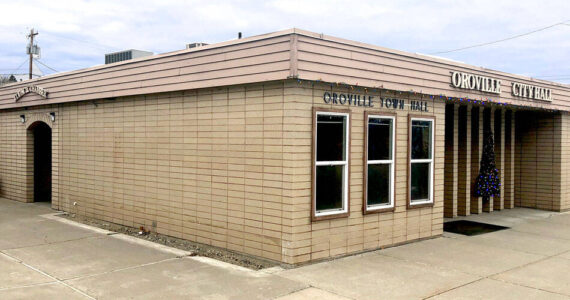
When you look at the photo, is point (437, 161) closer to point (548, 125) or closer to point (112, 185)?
point (548, 125)

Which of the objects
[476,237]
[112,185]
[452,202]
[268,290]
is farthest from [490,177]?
[112,185]

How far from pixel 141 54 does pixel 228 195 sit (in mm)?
5756

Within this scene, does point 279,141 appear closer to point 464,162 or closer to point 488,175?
point 464,162

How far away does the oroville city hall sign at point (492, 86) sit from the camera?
995 cm

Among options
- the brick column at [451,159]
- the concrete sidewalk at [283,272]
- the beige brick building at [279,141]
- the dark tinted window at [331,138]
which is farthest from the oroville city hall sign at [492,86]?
the dark tinted window at [331,138]

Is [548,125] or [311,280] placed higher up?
[548,125]

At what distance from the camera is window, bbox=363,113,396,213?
836cm

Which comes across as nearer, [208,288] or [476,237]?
[208,288]

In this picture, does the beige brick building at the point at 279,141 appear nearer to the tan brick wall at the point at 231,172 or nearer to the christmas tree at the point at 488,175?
the tan brick wall at the point at 231,172

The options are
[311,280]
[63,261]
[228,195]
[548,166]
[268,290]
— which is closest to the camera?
[268,290]

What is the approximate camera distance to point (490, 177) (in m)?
12.8

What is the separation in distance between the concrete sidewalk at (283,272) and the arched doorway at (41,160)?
5045 millimetres

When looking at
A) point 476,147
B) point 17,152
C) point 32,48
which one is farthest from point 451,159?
point 32,48

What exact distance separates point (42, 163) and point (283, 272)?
424 inches
